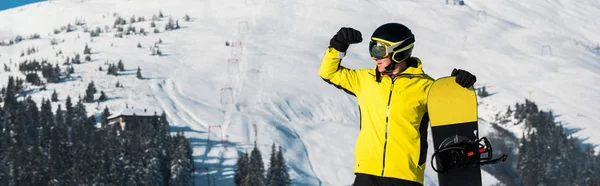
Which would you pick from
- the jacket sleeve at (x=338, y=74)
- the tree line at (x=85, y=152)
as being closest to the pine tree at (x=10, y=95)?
the tree line at (x=85, y=152)

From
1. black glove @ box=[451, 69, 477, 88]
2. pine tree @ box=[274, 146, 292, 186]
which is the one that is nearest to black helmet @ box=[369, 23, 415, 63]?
black glove @ box=[451, 69, 477, 88]

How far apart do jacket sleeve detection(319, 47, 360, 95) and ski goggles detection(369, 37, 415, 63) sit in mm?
349

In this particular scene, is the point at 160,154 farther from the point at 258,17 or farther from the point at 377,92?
the point at 258,17

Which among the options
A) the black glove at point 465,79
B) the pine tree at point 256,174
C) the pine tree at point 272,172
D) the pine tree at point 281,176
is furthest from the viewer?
the pine tree at point 281,176

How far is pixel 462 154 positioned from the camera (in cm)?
644

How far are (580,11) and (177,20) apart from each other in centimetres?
8425

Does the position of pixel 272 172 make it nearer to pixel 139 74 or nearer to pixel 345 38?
pixel 139 74

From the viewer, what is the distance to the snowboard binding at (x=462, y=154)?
6418mm

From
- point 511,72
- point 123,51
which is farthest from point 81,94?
point 511,72

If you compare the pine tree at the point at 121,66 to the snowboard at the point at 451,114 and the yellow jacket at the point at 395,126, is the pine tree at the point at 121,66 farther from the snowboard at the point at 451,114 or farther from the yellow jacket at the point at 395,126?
the snowboard at the point at 451,114

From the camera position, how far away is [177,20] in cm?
16688

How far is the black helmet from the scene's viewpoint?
22.1 ft

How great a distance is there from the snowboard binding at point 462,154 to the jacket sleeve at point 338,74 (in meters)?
0.93

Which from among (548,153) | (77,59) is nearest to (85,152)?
(548,153)
